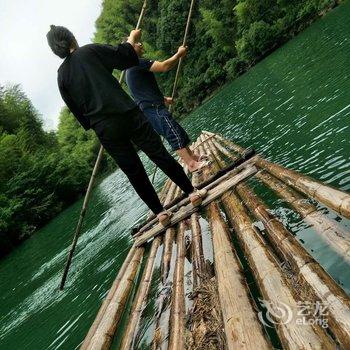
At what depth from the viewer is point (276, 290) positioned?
2059 millimetres

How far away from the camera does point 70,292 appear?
660cm

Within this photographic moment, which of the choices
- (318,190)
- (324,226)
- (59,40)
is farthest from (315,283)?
(59,40)

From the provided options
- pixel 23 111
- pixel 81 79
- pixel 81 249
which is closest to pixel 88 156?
pixel 23 111

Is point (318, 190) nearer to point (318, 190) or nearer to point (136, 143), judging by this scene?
point (318, 190)

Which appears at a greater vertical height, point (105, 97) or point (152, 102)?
point (105, 97)

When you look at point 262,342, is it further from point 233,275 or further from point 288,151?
point 288,151

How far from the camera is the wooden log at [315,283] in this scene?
158cm

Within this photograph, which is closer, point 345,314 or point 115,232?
point 345,314

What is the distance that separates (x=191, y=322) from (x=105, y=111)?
7.22 ft

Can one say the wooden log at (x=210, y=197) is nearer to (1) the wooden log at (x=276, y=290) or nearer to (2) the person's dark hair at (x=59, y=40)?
(1) the wooden log at (x=276, y=290)

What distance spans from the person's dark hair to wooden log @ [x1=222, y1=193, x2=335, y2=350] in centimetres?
244

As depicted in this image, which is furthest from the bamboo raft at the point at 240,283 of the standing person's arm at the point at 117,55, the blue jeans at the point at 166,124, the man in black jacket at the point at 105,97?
the standing person's arm at the point at 117,55

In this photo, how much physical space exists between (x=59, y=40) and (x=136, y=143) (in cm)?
131

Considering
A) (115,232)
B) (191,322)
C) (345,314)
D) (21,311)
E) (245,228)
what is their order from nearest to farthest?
(345,314)
(191,322)
(245,228)
(21,311)
(115,232)
